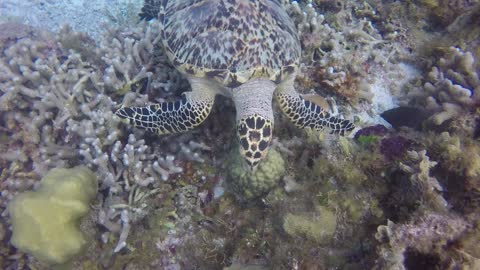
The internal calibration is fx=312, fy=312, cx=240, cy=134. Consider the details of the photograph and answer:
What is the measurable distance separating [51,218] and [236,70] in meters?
2.31

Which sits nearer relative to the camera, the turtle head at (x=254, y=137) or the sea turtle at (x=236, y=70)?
the turtle head at (x=254, y=137)

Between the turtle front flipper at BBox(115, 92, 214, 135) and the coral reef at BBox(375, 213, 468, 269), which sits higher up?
the coral reef at BBox(375, 213, 468, 269)

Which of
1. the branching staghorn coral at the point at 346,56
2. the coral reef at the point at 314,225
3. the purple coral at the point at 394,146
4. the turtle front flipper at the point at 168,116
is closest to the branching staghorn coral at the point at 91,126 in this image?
the turtle front flipper at the point at 168,116

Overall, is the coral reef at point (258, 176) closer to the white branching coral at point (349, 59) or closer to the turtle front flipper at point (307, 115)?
the turtle front flipper at point (307, 115)

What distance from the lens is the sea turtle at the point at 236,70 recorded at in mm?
3508

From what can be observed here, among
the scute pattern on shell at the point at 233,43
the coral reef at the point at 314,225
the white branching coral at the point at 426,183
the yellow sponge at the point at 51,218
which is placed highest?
the scute pattern on shell at the point at 233,43

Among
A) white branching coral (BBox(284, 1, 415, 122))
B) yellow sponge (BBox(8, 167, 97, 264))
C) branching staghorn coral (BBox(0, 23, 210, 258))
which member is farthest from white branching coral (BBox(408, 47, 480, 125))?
yellow sponge (BBox(8, 167, 97, 264))

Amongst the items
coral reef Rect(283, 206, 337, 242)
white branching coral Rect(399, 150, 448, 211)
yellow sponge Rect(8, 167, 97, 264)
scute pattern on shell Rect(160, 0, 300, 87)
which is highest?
scute pattern on shell Rect(160, 0, 300, 87)

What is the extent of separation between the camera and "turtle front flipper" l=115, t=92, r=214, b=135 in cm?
351

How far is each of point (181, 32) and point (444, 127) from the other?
10.5 feet

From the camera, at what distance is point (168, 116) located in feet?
11.6

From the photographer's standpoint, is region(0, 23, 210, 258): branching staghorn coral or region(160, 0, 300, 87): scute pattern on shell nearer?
region(0, 23, 210, 258): branching staghorn coral

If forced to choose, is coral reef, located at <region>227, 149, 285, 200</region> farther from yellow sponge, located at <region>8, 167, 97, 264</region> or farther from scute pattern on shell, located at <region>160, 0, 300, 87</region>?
yellow sponge, located at <region>8, 167, 97, 264</region>

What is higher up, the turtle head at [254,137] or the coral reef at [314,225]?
the turtle head at [254,137]
